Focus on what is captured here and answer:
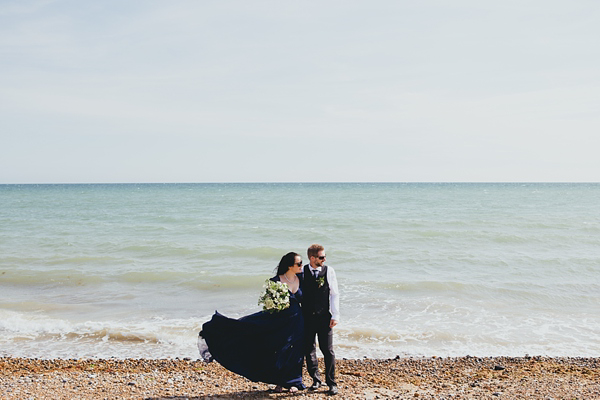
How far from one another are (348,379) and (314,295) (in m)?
1.91

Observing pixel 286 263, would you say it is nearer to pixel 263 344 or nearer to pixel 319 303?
pixel 319 303

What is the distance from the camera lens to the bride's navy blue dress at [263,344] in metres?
6.07

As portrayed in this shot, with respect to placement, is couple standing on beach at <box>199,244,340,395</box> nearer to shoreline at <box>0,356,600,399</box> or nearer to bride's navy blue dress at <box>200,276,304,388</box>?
bride's navy blue dress at <box>200,276,304,388</box>

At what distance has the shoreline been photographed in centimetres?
643

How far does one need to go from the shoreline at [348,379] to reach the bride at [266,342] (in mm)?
386

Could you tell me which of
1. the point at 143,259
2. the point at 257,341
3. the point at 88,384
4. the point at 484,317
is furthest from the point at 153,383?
the point at 143,259

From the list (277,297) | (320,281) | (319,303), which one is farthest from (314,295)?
(277,297)

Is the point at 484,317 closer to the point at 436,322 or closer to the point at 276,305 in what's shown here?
the point at 436,322

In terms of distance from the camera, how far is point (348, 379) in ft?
23.7

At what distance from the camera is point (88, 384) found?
6.73 m

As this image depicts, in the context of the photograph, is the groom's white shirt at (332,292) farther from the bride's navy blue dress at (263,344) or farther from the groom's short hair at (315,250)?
the bride's navy blue dress at (263,344)

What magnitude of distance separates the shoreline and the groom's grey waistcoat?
114 centimetres

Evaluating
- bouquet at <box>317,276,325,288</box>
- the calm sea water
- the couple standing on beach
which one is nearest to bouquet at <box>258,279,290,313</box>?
the couple standing on beach

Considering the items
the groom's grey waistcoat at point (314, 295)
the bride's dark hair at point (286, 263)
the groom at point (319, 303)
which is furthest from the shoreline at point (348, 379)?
the bride's dark hair at point (286, 263)
